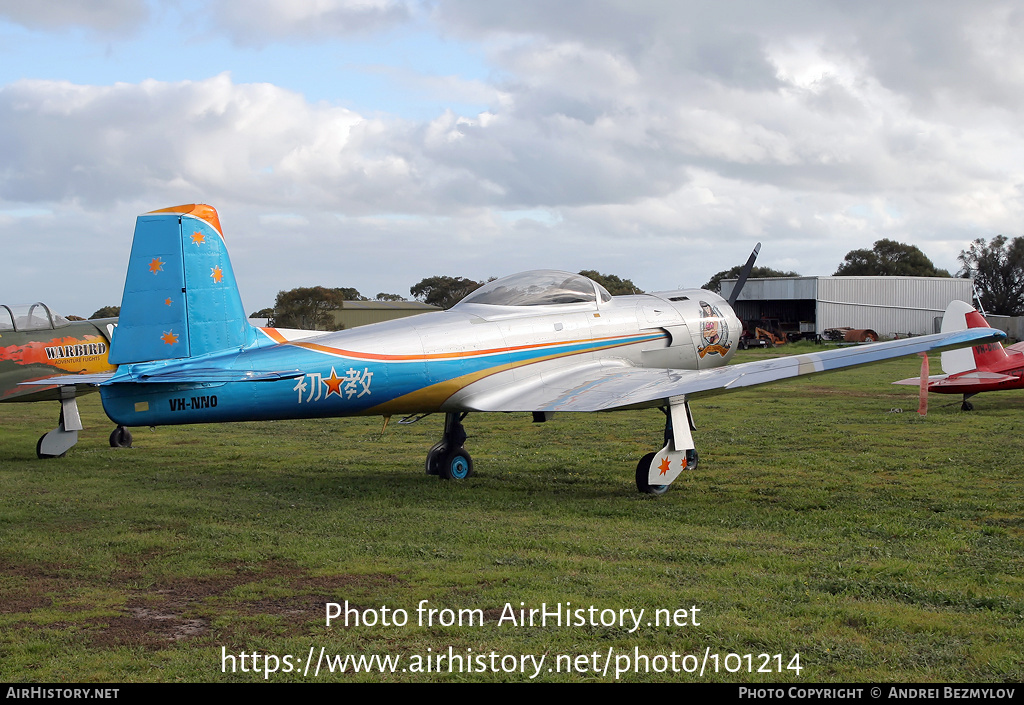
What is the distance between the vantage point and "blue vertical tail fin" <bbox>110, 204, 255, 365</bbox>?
27.0 feet

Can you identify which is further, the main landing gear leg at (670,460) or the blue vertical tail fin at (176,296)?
the main landing gear leg at (670,460)

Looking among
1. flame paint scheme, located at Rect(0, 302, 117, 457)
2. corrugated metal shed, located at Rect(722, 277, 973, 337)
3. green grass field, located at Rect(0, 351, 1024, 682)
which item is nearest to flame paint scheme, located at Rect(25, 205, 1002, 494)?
green grass field, located at Rect(0, 351, 1024, 682)

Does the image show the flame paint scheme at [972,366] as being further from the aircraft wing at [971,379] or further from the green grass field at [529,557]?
the green grass field at [529,557]

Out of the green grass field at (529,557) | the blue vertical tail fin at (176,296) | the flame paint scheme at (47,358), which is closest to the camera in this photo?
the green grass field at (529,557)

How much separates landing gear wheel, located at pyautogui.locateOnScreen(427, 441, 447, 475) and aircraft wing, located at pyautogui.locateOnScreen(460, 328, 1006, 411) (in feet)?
3.41

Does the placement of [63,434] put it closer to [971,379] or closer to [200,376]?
[200,376]

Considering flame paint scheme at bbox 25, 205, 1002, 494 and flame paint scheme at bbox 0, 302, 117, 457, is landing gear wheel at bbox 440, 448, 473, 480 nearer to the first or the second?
flame paint scheme at bbox 25, 205, 1002, 494

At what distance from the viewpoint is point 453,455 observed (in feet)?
32.7

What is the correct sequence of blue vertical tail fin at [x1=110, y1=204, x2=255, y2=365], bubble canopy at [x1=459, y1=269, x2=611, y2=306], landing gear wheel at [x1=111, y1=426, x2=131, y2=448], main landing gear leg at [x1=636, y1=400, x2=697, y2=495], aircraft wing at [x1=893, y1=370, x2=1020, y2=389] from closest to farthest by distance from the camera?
blue vertical tail fin at [x1=110, y1=204, x2=255, y2=365] → main landing gear leg at [x1=636, y1=400, x2=697, y2=495] → bubble canopy at [x1=459, y1=269, x2=611, y2=306] → landing gear wheel at [x1=111, y1=426, x2=131, y2=448] → aircraft wing at [x1=893, y1=370, x2=1020, y2=389]

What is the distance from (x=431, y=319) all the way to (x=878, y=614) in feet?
18.7

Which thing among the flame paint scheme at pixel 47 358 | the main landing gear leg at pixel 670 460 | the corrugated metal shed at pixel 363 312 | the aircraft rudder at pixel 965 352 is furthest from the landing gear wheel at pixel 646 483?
the corrugated metal shed at pixel 363 312

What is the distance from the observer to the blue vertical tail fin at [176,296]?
8.23 meters

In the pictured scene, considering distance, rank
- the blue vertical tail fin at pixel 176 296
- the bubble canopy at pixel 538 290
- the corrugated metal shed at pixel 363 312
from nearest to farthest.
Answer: the blue vertical tail fin at pixel 176 296
the bubble canopy at pixel 538 290
the corrugated metal shed at pixel 363 312

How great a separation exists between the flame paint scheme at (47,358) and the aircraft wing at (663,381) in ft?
20.7
